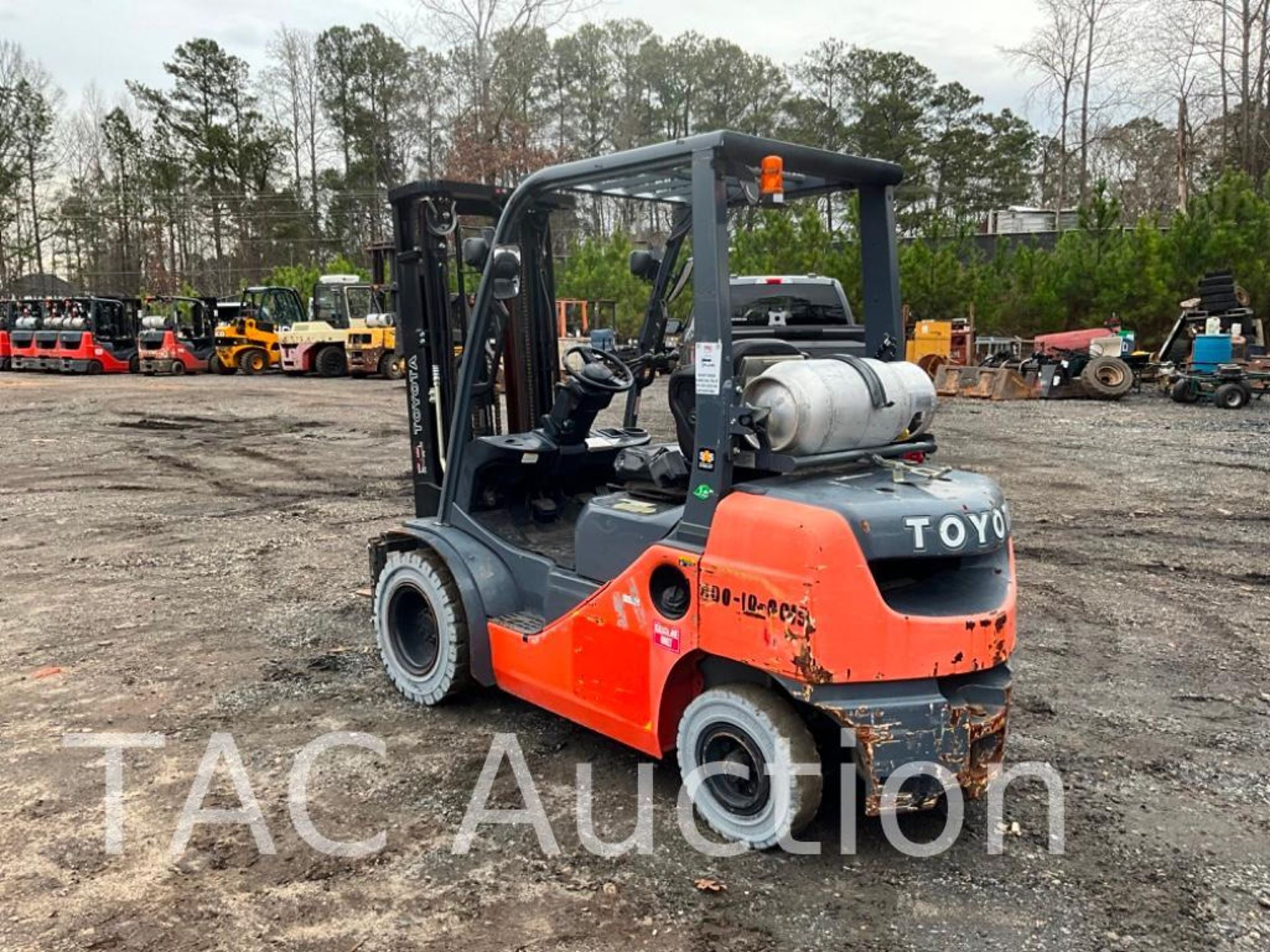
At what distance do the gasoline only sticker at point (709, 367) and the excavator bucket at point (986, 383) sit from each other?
16990mm

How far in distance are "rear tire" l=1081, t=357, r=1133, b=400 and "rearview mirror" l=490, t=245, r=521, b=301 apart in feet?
57.6

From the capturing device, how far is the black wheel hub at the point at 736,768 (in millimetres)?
3518

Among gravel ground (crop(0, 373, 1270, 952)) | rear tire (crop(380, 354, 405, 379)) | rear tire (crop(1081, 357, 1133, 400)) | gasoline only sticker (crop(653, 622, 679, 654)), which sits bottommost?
gravel ground (crop(0, 373, 1270, 952))

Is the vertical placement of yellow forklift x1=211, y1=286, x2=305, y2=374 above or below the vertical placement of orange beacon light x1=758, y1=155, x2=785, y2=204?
above

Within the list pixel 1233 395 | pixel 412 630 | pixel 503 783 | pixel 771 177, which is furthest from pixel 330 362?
pixel 771 177

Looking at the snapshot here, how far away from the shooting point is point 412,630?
510cm

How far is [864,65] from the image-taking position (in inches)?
1592

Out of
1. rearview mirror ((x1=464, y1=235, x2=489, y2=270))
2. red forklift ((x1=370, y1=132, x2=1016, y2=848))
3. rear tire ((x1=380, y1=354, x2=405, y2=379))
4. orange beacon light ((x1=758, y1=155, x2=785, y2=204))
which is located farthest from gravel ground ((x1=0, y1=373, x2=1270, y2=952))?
rear tire ((x1=380, y1=354, x2=405, y2=379))

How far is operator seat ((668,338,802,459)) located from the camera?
3.74 meters

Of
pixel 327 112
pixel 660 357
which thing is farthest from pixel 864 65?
pixel 660 357

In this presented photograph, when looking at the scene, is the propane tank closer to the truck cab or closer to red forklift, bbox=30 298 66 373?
the truck cab

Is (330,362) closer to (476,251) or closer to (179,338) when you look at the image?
(179,338)

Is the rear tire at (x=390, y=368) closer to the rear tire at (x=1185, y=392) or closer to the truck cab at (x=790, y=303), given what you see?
the truck cab at (x=790, y=303)

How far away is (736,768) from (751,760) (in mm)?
63
